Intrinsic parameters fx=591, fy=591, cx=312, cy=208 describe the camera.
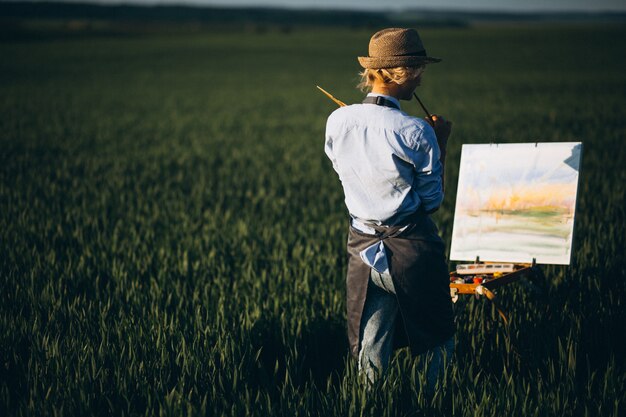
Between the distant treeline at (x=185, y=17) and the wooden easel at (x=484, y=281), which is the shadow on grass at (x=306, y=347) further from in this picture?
the distant treeline at (x=185, y=17)

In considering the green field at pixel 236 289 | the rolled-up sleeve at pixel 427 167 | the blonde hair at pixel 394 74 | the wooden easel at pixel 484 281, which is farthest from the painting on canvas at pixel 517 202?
the blonde hair at pixel 394 74

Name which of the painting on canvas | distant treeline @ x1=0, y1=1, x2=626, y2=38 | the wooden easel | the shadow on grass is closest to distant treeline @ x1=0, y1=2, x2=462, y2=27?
distant treeline @ x1=0, y1=1, x2=626, y2=38

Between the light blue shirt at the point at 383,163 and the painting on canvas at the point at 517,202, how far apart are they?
43.0 inches

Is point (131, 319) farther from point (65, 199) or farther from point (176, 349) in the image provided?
point (65, 199)

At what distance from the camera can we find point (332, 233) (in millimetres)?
5852

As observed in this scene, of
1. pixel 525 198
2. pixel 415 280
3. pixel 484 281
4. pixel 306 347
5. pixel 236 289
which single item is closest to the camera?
pixel 415 280

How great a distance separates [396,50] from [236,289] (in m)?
2.56

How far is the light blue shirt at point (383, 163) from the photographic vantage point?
2.39m

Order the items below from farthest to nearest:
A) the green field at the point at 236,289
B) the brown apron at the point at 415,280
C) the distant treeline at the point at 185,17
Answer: the distant treeline at the point at 185,17, the green field at the point at 236,289, the brown apron at the point at 415,280

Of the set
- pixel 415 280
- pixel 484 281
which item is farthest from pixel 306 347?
pixel 415 280

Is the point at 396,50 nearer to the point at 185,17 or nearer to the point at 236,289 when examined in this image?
the point at 236,289

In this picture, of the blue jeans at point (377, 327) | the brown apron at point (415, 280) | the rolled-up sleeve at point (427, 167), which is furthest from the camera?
the blue jeans at point (377, 327)

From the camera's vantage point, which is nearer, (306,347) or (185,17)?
(306,347)

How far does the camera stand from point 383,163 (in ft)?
8.07
